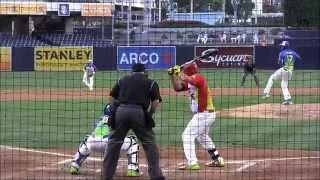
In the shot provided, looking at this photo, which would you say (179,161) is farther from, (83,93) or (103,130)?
(83,93)

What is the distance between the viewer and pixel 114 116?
9156mm

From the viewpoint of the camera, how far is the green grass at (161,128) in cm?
1341

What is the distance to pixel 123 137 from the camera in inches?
361

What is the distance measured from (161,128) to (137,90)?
6502 mm

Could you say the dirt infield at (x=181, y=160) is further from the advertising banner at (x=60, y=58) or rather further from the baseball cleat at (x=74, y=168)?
the advertising banner at (x=60, y=58)

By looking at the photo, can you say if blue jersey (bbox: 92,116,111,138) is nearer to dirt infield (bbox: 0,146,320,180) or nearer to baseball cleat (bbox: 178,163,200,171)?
dirt infield (bbox: 0,146,320,180)

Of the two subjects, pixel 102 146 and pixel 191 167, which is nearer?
pixel 102 146

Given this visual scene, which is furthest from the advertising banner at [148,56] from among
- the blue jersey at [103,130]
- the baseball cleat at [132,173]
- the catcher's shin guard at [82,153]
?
the baseball cleat at [132,173]

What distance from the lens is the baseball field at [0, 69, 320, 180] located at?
34.0 feet

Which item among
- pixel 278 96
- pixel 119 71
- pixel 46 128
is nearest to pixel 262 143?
pixel 46 128

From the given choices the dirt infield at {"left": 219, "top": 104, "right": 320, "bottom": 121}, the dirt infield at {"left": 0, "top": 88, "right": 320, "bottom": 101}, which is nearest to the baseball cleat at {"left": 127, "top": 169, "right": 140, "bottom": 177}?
the dirt infield at {"left": 219, "top": 104, "right": 320, "bottom": 121}

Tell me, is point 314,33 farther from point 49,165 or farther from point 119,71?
point 49,165

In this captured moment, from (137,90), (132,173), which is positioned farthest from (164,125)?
(137,90)

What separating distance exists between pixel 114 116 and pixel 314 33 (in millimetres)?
32570
